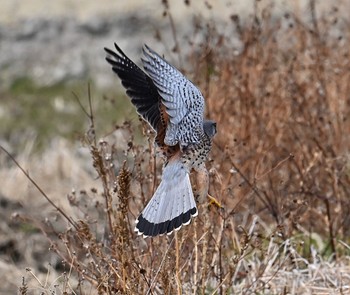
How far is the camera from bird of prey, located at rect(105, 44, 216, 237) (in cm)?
398

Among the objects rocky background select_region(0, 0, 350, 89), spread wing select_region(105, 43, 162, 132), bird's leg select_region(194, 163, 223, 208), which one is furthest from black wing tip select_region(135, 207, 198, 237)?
rocky background select_region(0, 0, 350, 89)

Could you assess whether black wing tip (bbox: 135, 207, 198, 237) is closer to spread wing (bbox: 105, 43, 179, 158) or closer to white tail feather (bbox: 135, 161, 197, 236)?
white tail feather (bbox: 135, 161, 197, 236)

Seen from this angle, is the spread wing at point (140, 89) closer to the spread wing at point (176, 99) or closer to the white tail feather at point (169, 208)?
the spread wing at point (176, 99)

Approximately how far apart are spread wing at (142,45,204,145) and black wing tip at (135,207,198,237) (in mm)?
488

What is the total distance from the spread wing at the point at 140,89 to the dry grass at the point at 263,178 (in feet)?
0.26

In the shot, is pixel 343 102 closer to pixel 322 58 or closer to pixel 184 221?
pixel 322 58

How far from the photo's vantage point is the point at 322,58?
249 inches

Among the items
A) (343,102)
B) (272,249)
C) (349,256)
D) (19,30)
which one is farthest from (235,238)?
(19,30)

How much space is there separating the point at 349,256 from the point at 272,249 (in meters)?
0.37

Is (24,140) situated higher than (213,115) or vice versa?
(24,140)

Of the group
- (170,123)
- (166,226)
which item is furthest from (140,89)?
(166,226)

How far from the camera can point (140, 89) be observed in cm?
434

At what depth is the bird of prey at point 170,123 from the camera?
3979 millimetres

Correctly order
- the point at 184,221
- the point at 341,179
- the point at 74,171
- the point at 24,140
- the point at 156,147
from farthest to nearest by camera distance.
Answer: the point at 24,140
the point at 74,171
the point at 341,179
the point at 156,147
the point at 184,221
